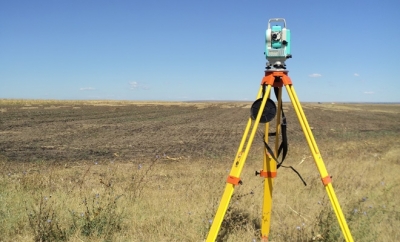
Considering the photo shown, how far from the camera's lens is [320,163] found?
2506 mm

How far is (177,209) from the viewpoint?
3.95 m

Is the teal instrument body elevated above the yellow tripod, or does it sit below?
above

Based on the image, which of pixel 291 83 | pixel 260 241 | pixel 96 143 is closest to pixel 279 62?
pixel 291 83

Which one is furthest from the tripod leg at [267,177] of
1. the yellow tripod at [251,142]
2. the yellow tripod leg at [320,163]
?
the yellow tripod leg at [320,163]

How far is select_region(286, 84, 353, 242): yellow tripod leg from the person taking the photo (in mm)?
2383

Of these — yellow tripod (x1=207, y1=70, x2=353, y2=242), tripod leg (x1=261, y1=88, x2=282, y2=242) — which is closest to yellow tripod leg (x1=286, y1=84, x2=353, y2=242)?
yellow tripod (x1=207, y1=70, x2=353, y2=242)

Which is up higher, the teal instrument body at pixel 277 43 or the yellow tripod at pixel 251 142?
the teal instrument body at pixel 277 43

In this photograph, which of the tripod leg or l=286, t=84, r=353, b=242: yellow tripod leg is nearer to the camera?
l=286, t=84, r=353, b=242: yellow tripod leg

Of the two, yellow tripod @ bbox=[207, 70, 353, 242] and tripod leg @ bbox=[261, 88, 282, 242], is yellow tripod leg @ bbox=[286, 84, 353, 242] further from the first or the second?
tripod leg @ bbox=[261, 88, 282, 242]

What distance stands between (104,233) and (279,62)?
230 centimetres

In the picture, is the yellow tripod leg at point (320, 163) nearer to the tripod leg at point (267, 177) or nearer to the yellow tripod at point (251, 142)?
the yellow tripod at point (251, 142)

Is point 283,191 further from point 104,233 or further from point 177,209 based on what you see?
point 104,233

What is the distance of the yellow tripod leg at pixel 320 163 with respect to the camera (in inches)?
93.8

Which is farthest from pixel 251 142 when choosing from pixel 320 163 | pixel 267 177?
pixel 267 177
